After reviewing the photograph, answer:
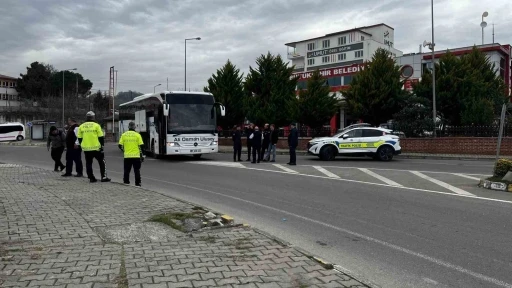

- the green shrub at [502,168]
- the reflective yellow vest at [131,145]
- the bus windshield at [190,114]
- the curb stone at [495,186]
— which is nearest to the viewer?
the curb stone at [495,186]

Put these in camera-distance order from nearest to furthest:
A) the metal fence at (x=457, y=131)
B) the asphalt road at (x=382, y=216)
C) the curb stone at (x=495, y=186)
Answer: the asphalt road at (x=382, y=216), the curb stone at (x=495, y=186), the metal fence at (x=457, y=131)

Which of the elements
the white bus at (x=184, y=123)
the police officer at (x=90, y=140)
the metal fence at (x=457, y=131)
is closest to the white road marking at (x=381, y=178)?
the white bus at (x=184, y=123)

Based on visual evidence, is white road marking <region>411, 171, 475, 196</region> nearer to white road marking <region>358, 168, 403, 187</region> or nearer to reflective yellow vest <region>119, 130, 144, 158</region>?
white road marking <region>358, 168, 403, 187</region>

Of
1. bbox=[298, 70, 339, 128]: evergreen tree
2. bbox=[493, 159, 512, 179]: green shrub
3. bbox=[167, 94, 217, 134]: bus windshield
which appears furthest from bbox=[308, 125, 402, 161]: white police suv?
bbox=[493, 159, 512, 179]: green shrub

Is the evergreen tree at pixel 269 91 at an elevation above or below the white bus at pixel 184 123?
above

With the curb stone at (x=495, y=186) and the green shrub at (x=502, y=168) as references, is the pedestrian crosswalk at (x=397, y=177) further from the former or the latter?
the green shrub at (x=502, y=168)

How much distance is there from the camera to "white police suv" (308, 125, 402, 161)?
67.5ft

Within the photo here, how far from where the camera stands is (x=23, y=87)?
83.0 metres

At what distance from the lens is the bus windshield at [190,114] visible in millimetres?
19641

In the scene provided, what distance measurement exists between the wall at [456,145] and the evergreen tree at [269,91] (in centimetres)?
868

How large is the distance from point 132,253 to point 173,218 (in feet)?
6.05

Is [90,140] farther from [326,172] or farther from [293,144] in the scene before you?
[293,144]

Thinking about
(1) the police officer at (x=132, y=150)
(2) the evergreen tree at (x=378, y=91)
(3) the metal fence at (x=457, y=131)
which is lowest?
(1) the police officer at (x=132, y=150)

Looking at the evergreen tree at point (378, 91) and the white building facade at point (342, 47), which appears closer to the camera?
the evergreen tree at point (378, 91)
